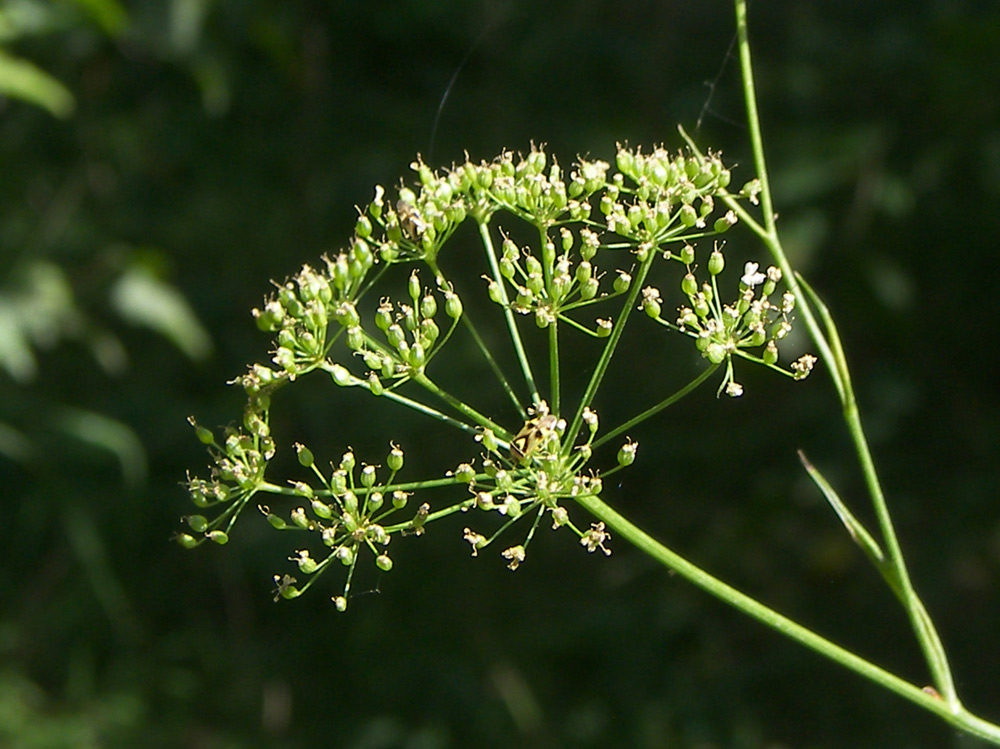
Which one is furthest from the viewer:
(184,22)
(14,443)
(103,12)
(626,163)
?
(14,443)

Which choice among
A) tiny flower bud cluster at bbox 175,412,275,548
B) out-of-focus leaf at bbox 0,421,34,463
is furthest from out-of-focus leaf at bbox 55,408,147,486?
tiny flower bud cluster at bbox 175,412,275,548

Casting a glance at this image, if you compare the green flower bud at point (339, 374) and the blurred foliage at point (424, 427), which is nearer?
the green flower bud at point (339, 374)

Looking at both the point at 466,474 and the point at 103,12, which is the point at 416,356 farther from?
the point at 103,12

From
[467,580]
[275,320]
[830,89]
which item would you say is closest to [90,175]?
[467,580]

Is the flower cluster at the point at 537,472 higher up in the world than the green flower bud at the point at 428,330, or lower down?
lower down

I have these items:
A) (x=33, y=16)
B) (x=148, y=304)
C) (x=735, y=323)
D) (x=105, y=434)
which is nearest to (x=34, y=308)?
(x=148, y=304)

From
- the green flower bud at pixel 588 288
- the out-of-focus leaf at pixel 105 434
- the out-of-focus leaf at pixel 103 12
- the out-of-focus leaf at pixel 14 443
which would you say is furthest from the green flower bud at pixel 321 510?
the out-of-focus leaf at pixel 14 443

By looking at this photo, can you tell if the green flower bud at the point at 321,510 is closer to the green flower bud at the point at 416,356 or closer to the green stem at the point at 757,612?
the green flower bud at the point at 416,356
